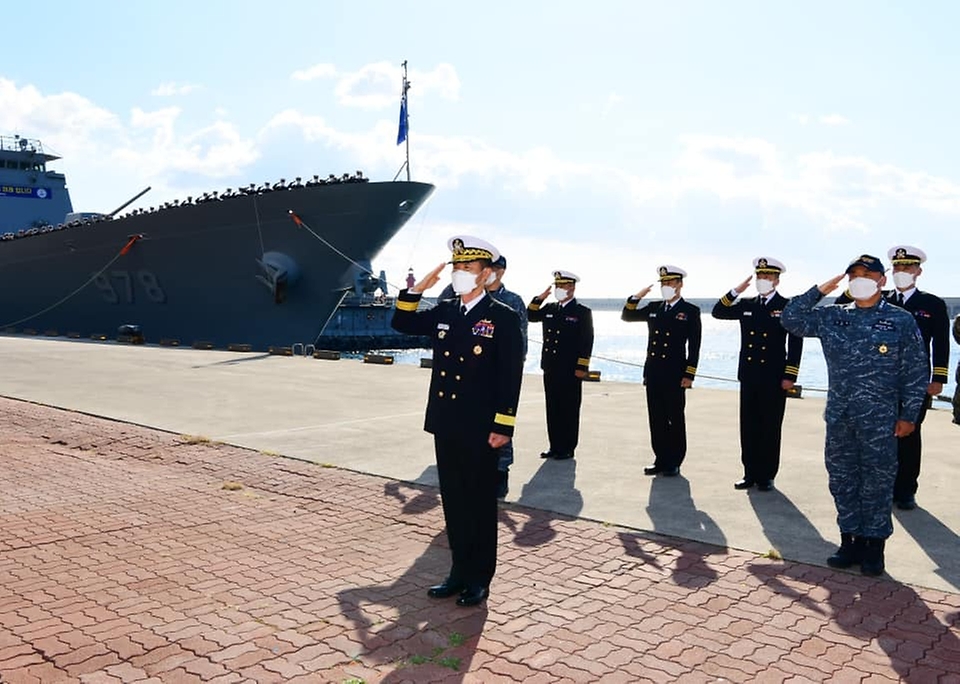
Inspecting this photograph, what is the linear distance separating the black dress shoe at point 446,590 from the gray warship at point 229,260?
17603mm

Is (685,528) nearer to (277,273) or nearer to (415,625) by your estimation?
(415,625)

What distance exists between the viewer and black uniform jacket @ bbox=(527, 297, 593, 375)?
7.16m

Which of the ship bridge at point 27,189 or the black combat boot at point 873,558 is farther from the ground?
the ship bridge at point 27,189

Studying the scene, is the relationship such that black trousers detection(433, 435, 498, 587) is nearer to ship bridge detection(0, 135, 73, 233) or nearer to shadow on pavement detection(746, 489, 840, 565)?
shadow on pavement detection(746, 489, 840, 565)

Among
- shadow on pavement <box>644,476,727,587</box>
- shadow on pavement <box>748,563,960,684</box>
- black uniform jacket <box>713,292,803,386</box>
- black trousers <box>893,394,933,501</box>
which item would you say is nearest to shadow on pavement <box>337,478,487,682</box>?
shadow on pavement <box>644,476,727,587</box>

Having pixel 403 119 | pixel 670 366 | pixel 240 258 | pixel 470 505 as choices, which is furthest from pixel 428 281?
pixel 403 119

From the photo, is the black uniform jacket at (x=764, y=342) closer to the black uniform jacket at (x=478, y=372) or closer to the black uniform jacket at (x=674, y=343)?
the black uniform jacket at (x=674, y=343)

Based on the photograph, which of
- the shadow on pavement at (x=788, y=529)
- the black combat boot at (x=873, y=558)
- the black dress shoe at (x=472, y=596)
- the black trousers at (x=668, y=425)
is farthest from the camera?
the black trousers at (x=668, y=425)

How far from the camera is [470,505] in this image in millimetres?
3842

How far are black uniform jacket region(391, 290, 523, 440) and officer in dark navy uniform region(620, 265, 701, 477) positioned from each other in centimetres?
284

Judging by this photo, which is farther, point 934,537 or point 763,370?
point 763,370

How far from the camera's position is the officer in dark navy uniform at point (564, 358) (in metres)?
7.01

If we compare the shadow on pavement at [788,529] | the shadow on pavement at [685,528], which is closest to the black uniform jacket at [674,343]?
the shadow on pavement at [685,528]

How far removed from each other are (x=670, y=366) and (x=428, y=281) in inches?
125
